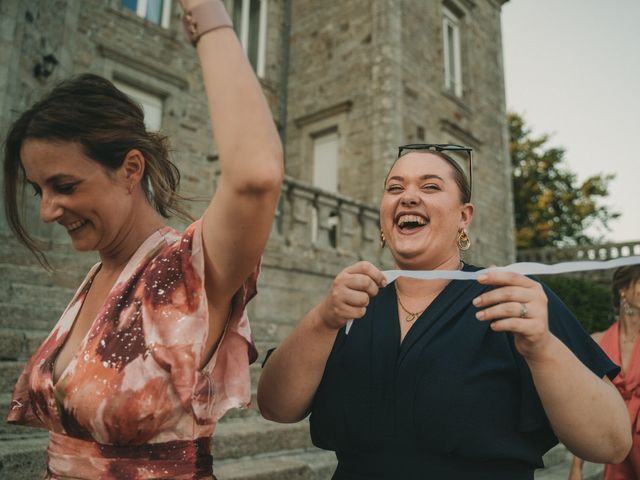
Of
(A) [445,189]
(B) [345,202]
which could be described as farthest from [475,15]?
(A) [445,189]

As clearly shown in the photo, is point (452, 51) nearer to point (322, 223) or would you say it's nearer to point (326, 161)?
point (326, 161)

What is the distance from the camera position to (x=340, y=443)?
5.04 feet

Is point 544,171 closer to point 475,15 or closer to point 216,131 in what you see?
point 475,15

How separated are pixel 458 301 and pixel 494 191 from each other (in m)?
12.7

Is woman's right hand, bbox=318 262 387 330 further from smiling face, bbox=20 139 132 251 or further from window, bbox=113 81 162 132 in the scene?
window, bbox=113 81 162 132

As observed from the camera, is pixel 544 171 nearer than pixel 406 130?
No

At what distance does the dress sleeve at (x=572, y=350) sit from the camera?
1352 mm

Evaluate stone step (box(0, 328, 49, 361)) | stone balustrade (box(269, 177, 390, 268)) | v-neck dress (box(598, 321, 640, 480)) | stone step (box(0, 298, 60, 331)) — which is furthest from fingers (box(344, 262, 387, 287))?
stone balustrade (box(269, 177, 390, 268))

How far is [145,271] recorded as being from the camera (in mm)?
1191

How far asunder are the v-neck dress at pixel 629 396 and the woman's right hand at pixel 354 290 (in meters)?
2.13

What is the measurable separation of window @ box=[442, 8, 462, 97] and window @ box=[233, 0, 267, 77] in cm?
474

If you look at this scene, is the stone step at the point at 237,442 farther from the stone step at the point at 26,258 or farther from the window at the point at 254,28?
the window at the point at 254,28

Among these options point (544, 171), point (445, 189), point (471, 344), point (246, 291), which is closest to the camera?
point (246, 291)

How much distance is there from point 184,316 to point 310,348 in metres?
0.49
